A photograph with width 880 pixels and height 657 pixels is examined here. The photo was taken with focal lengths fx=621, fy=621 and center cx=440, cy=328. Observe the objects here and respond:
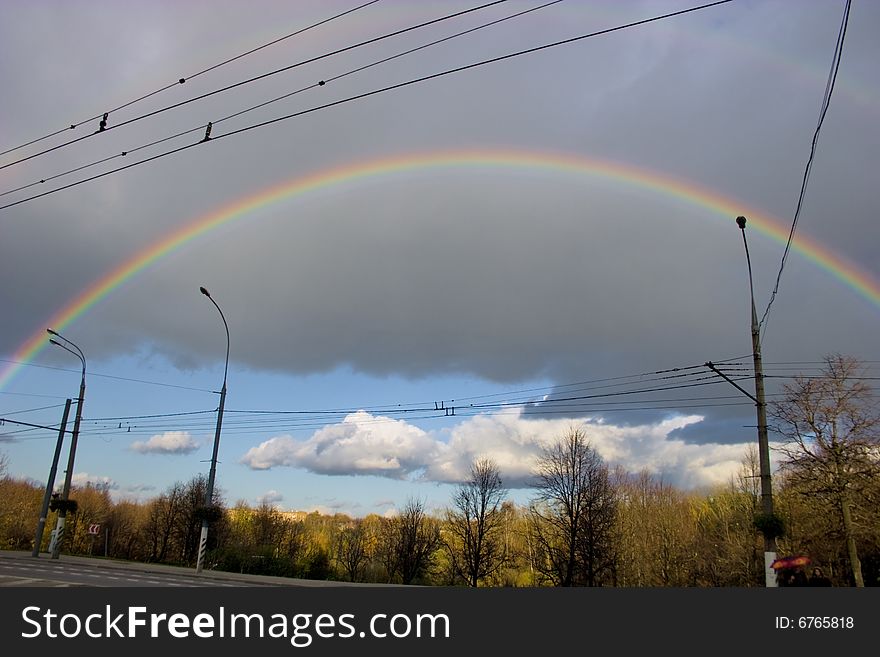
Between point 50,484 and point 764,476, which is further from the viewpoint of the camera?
point 50,484

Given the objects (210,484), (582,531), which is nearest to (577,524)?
(582,531)

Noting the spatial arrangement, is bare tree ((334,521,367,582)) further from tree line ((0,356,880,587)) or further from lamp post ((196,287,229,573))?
lamp post ((196,287,229,573))

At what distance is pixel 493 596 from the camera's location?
952cm

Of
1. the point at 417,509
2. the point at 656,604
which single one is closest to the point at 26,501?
the point at 417,509

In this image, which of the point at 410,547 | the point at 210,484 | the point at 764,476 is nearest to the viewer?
the point at 764,476

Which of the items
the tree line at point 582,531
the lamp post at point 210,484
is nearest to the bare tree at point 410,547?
the tree line at point 582,531

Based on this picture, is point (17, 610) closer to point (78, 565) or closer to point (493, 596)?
point (493, 596)

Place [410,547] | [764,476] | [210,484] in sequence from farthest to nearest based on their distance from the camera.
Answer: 1. [410,547]
2. [210,484]
3. [764,476]

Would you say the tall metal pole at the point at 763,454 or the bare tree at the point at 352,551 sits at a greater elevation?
the tall metal pole at the point at 763,454

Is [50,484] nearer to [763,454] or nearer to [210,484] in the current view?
[210,484]

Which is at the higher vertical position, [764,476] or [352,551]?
[764,476]

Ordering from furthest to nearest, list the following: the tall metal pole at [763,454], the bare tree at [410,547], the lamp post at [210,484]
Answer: the bare tree at [410,547], the lamp post at [210,484], the tall metal pole at [763,454]

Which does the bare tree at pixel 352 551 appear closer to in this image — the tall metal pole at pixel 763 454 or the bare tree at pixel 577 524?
the bare tree at pixel 577 524

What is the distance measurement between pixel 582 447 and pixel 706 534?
25.1 m
